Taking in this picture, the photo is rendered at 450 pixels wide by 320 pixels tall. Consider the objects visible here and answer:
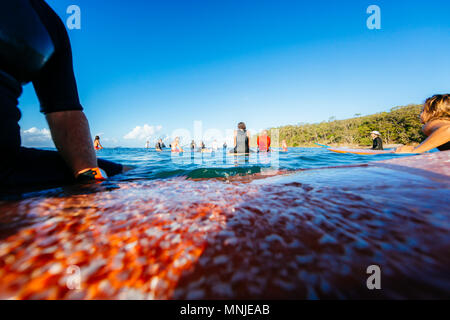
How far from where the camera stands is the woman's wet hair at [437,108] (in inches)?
132

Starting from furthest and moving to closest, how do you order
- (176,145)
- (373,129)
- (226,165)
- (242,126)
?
(373,129), (176,145), (242,126), (226,165)

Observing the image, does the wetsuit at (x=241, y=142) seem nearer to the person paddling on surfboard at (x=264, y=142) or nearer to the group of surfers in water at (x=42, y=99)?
the person paddling on surfboard at (x=264, y=142)

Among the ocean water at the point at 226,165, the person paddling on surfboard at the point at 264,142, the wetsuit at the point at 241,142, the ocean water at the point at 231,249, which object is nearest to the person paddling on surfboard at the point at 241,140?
the wetsuit at the point at 241,142

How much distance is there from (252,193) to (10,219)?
1170mm

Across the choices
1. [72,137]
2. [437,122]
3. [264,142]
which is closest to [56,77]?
[72,137]

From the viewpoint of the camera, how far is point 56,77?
144 cm

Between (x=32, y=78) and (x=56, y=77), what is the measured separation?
164 mm

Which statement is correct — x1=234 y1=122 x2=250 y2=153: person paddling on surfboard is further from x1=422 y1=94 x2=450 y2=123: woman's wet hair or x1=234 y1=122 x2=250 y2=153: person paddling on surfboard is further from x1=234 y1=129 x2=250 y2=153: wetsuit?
x1=422 y1=94 x2=450 y2=123: woman's wet hair

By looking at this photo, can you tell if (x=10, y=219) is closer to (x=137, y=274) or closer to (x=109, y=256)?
(x=109, y=256)

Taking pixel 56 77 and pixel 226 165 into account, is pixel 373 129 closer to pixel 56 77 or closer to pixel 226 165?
pixel 226 165

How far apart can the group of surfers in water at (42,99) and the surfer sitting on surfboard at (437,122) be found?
564 centimetres

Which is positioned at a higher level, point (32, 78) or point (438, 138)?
point (32, 78)

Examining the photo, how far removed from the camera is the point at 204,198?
1020 mm
